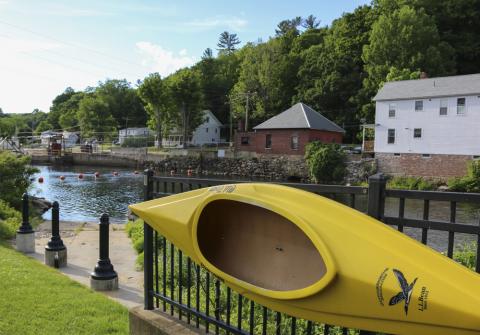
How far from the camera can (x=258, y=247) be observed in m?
3.45

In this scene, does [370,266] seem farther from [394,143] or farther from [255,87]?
[255,87]

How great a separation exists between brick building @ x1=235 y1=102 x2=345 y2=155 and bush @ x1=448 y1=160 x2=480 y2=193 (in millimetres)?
14387

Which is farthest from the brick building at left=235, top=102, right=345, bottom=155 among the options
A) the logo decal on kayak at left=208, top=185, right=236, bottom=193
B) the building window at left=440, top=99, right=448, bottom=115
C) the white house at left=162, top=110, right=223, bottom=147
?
the logo decal on kayak at left=208, top=185, right=236, bottom=193

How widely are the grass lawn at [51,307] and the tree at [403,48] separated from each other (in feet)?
143

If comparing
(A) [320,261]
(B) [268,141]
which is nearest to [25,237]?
(A) [320,261]

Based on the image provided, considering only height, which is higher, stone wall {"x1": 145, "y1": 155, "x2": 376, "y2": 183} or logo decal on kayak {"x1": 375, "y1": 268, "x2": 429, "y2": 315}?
logo decal on kayak {"x1": 375, "y1": 268, "x2": 429, "y2": 315}

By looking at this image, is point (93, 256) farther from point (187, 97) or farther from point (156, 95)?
point (156, 95)

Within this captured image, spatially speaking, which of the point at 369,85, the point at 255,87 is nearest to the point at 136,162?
the point at 255,87

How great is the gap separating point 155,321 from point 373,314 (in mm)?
2421

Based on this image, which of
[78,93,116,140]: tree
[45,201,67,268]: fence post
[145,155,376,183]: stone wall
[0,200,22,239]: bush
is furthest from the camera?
[78,93,116,140]: tree

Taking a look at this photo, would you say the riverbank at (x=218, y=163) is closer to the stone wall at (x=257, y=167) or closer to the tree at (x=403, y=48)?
the stone wall at (x=257, y=167)

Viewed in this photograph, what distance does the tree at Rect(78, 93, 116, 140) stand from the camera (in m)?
76.3

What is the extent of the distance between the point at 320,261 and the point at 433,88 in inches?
1322

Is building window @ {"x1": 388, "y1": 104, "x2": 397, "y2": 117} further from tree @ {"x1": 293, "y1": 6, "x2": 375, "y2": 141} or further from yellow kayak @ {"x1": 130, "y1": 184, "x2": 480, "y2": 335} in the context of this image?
yellow kayak @ {"x1": 130, "y1": 184, "x2": 480, "y2": 335}
